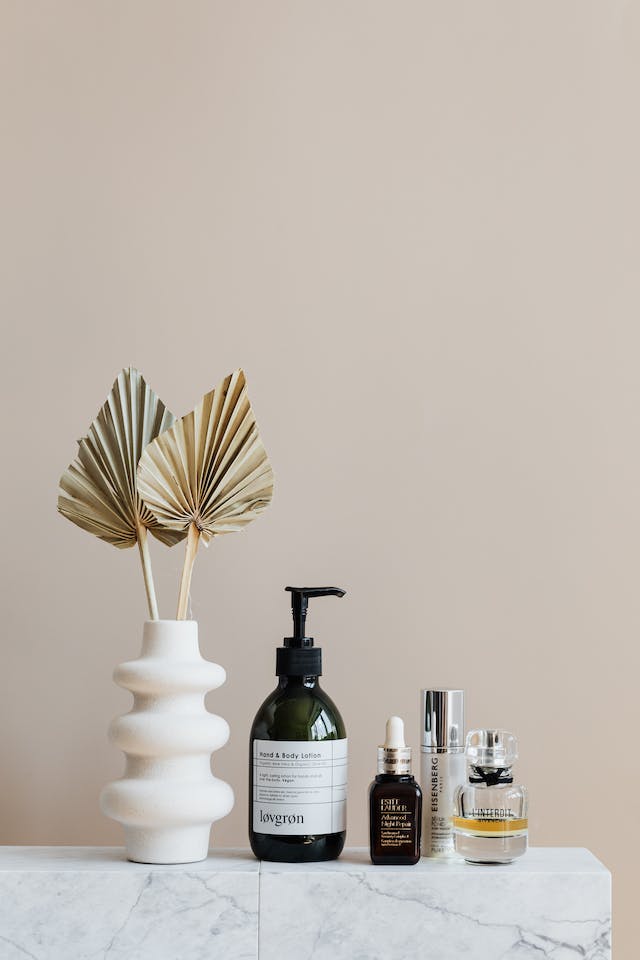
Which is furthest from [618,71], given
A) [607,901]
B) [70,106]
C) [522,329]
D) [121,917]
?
[121,917]

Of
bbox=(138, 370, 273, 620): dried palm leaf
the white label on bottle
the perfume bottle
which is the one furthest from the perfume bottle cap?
bbox=(138, 370, 273, 620): dried palm leaf

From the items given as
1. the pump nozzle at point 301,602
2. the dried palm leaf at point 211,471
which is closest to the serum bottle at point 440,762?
the pump nozzle at point 301,602

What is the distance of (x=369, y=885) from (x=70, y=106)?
77 centimetres

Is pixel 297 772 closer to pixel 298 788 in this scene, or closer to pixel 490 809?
pixel 298 788

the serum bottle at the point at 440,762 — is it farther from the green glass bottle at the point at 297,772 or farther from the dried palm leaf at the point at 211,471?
the dried palm leaf at the point at 211,471

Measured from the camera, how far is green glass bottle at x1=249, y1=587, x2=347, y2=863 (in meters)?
0.79

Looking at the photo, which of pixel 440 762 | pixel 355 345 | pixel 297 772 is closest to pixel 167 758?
pixel 297 772

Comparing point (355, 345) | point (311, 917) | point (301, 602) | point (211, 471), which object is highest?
point (355, 345)

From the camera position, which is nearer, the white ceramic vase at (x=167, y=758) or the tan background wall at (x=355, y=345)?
the white ceramic vase at (x=167, y=758)

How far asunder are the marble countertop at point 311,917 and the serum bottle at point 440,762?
7cm

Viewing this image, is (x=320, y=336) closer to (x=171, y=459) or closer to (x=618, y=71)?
(x=171, y=459)

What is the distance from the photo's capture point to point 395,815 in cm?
79

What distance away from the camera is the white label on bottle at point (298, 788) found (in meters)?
0.79

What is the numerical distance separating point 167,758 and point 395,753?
0.56 feet
